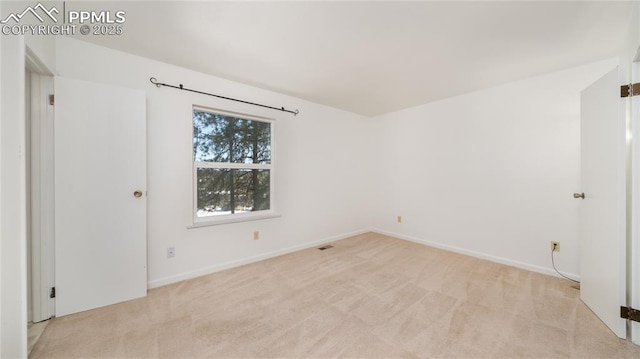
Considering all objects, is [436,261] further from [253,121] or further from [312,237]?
[253,121]

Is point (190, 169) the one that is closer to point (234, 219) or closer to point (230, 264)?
point (234, 219)

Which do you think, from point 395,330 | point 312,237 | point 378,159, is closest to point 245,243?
point 312,237

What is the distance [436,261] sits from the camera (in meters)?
3.00

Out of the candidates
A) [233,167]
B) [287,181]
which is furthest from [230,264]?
[287,181]

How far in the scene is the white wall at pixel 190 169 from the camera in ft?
7.36

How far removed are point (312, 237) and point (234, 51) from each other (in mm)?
2738

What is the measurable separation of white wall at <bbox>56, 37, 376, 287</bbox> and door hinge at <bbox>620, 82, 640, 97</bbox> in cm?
307

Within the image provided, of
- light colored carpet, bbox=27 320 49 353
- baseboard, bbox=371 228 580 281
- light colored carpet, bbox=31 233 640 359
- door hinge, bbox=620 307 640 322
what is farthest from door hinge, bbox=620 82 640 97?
light colored carpet, bbox=27 320 49 353

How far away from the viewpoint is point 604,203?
1760mm

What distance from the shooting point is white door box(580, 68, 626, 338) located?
1621mm

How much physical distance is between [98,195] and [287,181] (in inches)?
79.9

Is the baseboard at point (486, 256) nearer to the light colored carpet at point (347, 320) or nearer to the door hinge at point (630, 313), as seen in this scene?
the light colored carpet at point (347, 320)

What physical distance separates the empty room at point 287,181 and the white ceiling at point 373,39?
0.8 inches

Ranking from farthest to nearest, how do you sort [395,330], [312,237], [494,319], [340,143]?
[340,143] < [312,237] < [494,319] < [395,330]
